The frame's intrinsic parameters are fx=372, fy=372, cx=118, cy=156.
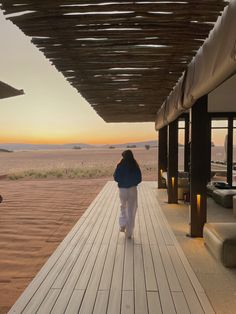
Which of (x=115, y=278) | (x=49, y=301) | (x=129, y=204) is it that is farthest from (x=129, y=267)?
(x=129, y=204)

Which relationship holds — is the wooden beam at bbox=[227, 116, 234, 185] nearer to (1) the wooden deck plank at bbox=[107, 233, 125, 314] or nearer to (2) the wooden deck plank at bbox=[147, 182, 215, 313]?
(2) the wooden deck plank at bbox=[147, 182, 215, 313]

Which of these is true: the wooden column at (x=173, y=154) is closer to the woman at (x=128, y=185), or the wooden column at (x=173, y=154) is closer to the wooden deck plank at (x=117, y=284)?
the woman at (x=128, y=185)

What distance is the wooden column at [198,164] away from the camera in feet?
21.3

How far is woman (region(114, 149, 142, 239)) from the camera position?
665 centimetres

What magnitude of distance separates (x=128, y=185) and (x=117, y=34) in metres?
3.16

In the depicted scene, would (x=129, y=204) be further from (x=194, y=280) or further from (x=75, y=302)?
(x=75, y=302)

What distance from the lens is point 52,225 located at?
325 inches

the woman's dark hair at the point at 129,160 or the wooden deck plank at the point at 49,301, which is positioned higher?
the woman's dark hair at the point at 129,160

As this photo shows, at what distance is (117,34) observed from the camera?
13.5 feet

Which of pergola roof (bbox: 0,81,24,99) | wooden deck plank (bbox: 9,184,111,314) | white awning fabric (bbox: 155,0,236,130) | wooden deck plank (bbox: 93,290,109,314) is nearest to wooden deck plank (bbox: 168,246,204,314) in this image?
wooden deck plank (bbox: 93,290,109,314)

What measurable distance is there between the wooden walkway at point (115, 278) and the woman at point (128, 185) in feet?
1.02

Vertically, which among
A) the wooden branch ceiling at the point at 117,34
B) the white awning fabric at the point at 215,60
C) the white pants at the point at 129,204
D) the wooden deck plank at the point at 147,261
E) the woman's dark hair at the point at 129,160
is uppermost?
the wooden branch ceiling at the point at 117,34

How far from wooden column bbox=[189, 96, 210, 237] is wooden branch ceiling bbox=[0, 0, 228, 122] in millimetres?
798

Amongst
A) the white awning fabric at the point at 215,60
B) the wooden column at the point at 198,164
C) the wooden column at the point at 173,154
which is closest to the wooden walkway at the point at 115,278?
the wooden column at the point at 198,164
